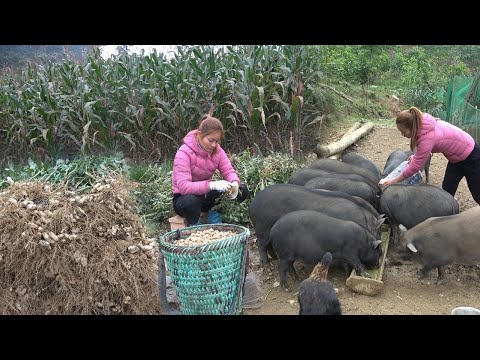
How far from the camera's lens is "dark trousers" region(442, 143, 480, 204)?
5715mm

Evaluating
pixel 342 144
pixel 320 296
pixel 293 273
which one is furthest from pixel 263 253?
pixel 342 144

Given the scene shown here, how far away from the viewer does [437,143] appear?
5.51 meters

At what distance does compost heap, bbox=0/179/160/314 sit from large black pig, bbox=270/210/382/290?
130 centimetres

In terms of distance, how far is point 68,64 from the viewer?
957cm

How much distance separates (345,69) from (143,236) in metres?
9.20

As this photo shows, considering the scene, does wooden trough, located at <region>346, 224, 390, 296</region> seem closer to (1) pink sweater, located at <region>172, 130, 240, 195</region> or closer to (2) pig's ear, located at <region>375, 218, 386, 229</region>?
(2) pig's ear, located at <region>375, 218, 386, 229</region>

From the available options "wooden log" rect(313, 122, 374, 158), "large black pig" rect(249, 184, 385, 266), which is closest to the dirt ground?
"large black pig" rect(249, 184, 385, 266)

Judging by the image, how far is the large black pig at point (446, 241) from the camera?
15.8 feet

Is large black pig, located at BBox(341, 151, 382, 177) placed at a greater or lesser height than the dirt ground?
greater

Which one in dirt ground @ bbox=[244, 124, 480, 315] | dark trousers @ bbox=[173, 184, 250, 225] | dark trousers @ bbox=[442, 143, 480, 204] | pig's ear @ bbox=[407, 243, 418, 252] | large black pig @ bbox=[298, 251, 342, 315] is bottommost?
dirt ground @ bbox=[244, 124, 480, 315]

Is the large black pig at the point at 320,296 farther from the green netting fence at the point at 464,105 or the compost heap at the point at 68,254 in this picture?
the green netting fence at the point at 464,105

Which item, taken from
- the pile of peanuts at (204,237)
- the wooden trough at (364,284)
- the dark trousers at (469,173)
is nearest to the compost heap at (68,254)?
the pile of peanuts at (204,237)

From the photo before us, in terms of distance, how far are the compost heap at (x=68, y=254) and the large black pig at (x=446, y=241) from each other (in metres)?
2.55

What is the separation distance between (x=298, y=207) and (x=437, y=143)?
5.26 ft
